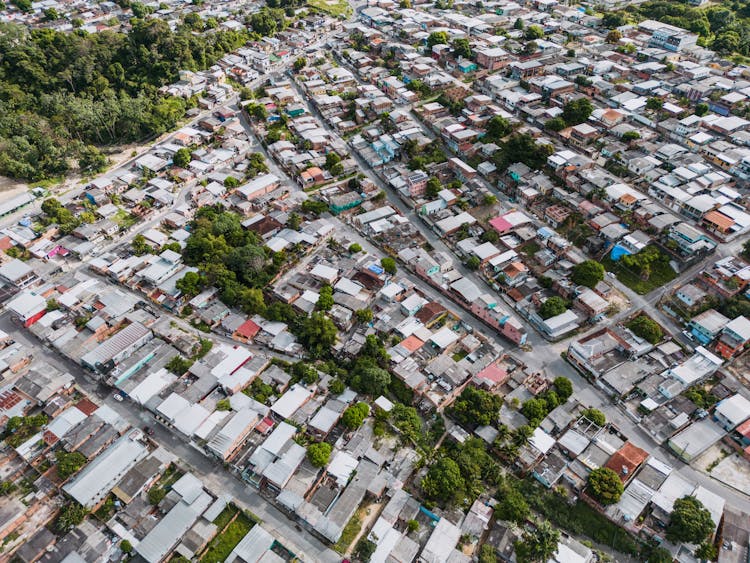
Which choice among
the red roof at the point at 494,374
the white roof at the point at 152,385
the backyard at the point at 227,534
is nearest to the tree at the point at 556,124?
the red roof at the point at 494,374

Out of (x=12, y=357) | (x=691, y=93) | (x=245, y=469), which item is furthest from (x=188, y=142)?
(x=691, y=93)

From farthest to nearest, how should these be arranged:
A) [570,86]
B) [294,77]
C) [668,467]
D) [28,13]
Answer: [28,13] < [294,77] < [570,86] < [668,467]

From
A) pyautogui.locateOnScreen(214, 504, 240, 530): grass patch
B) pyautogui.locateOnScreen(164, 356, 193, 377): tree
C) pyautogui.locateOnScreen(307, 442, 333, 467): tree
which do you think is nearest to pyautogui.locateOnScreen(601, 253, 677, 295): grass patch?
pyautogui.locateOnScreen(307, 442, 333, 467): tree

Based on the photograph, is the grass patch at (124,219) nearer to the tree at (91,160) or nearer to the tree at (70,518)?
the tree at (91,160)

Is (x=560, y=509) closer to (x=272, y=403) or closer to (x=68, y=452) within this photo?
(x=272, y=403)

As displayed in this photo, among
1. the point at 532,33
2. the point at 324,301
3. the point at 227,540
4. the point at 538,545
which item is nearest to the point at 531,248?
the point at 324,301
